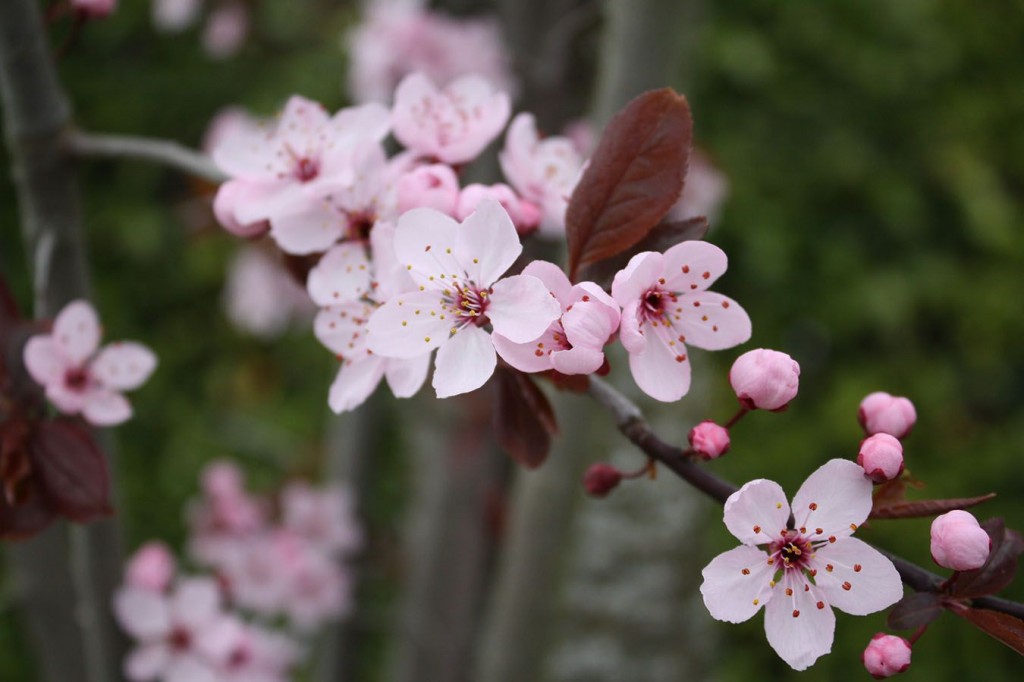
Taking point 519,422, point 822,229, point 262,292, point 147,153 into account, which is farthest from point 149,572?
point 822,229

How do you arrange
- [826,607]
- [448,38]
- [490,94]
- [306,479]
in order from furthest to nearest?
[306,479] < [448,38] < [490,94] < [826,607]

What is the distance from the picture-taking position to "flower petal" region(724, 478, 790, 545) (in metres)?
0.61

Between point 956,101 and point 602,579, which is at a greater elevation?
point 956,101

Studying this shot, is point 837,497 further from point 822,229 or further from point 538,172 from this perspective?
point 822,229

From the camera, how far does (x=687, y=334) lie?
70 cm

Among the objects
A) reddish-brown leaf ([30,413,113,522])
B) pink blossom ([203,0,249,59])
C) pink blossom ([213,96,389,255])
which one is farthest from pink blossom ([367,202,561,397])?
pink blossom ([203,0,249,59])

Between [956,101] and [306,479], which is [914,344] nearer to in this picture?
[956,101]

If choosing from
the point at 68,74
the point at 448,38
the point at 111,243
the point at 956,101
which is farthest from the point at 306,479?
the point at 956,101

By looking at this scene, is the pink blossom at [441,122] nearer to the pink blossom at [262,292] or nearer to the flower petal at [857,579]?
the flower petal at [857,579]

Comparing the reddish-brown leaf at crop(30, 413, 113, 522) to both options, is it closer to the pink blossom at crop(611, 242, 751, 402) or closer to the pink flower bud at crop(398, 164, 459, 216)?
the pink flower bud at crop(398, 164, 459, 216)

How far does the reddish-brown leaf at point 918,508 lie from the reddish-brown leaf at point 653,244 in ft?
0.81

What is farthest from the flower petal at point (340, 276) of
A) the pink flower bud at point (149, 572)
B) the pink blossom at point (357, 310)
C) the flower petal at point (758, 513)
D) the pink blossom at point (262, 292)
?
the pink blossom at point (262, 292)

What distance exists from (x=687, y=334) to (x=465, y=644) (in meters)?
1.54

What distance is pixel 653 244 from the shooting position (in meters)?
0.72
